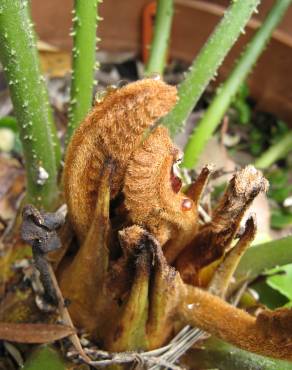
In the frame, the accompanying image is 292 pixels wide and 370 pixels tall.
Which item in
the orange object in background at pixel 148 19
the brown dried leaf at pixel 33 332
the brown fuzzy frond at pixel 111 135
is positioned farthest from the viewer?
the orange object in background at pixel 148 19

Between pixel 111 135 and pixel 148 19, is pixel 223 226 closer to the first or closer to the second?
pixel 111 135

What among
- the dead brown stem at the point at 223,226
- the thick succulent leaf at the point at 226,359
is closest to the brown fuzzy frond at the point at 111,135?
the dead brown stem at the point at 223,226

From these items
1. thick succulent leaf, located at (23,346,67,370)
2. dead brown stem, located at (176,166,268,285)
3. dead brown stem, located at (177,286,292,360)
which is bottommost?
thick succulent leaf, located at (23,346,67,370)

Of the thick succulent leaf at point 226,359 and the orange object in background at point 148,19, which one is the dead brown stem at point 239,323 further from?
the orange object in background at point 148,19

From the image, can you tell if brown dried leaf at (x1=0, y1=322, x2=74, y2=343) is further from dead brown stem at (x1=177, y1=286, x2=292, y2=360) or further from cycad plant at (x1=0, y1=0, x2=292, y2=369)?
dead brown stem at (x1=177, y1=286, x2=292, y2=360)

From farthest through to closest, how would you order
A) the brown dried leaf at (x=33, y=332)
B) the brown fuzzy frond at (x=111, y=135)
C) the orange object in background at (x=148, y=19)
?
the orange object in background at (x=148, y=19) < the brown dried leaf at (x=33, y=332) < the brown fuzzy frond at (x=111, y=135)

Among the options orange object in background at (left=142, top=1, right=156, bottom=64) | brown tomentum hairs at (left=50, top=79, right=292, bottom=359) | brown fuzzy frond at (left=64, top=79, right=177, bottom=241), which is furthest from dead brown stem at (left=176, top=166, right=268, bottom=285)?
orange object in background at (left=142, top=1, right=156, bottom=64)

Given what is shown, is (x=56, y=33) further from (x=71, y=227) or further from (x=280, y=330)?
(x=280, y=330)

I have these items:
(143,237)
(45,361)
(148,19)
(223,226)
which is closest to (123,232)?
(143,237)
